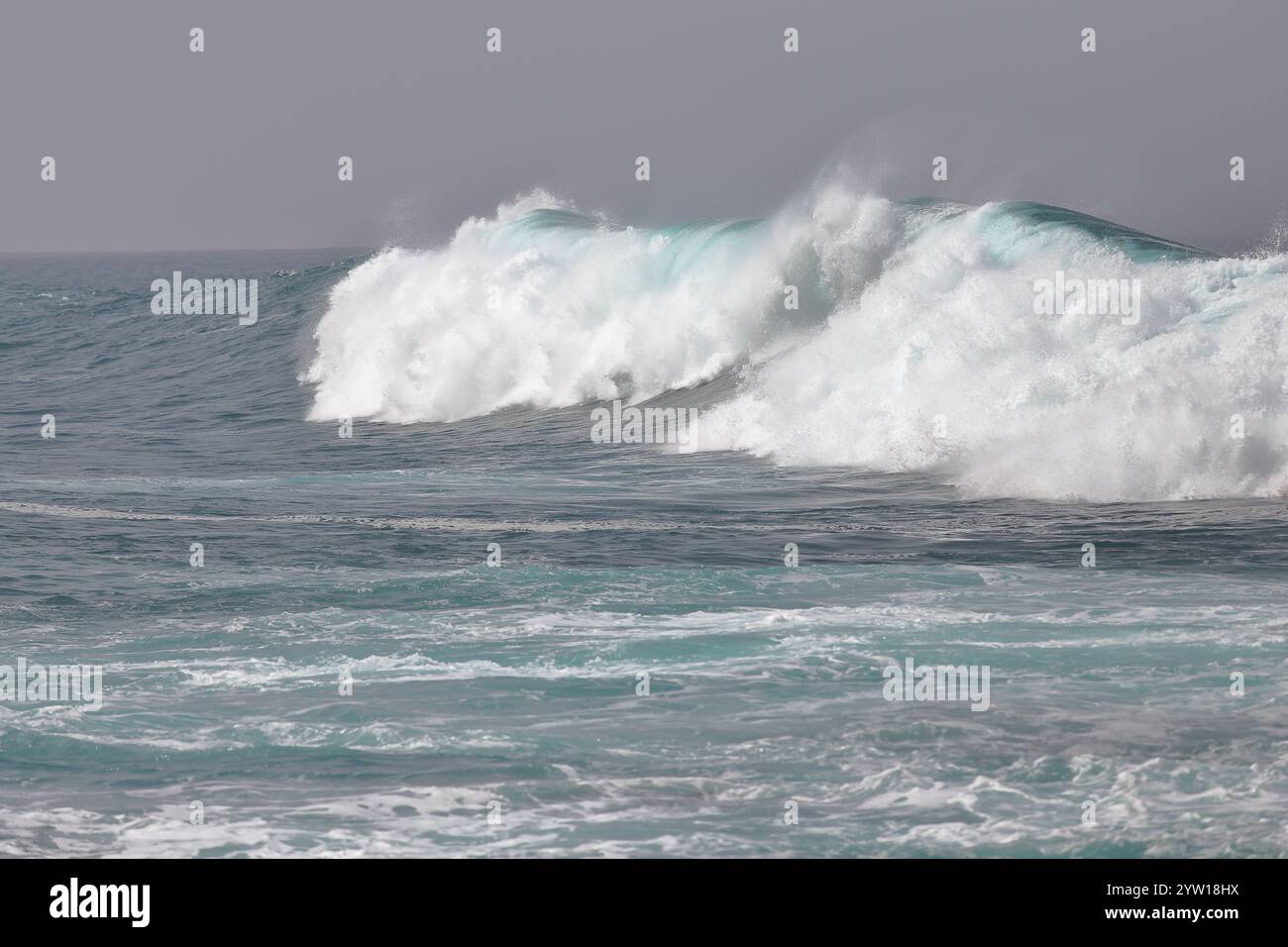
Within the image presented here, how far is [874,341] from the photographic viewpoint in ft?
80.5

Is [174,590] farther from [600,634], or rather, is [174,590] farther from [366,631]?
[600,634]

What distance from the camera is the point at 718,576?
1451 centimetres

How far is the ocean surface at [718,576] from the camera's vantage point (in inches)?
345

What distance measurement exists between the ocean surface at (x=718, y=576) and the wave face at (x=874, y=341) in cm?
8

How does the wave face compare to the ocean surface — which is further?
the wave face

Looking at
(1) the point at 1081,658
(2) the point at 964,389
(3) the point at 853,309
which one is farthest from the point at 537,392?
(1) the point at 1081,658

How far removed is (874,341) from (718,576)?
10867mm

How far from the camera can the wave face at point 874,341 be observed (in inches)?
733

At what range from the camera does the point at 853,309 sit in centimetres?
2627

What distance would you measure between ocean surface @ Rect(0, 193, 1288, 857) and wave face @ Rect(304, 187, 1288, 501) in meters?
0.08

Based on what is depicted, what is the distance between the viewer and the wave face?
61.1ft

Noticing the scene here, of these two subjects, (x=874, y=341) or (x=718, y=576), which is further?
(x=874, y=341)

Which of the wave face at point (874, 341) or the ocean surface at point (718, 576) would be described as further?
the wave face at point (874, 341)

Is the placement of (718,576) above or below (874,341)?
below
